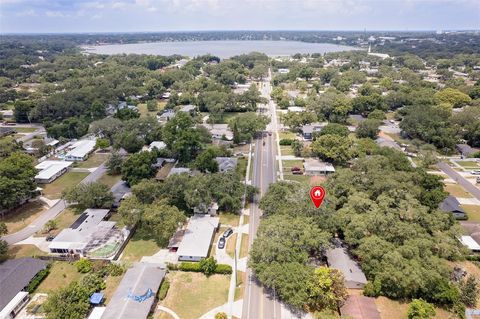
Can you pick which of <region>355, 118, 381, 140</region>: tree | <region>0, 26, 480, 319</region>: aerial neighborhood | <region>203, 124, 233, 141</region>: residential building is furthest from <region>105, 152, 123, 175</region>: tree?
<region>355, 118, 381, 140</region>: tree

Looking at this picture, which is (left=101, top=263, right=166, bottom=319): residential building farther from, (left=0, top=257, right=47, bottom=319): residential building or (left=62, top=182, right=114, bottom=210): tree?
(left=62, top=182, right=114, bottom=210): tree

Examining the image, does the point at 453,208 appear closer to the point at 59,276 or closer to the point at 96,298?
the point at 96,298

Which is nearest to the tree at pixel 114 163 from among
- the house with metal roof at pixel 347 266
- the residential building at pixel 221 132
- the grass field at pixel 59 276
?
the grass field at pixel 59 276

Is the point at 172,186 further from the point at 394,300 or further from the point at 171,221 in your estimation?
the point at 394,300

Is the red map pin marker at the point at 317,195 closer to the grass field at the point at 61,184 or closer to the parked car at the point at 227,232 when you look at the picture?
the parked car at the point at 227,232

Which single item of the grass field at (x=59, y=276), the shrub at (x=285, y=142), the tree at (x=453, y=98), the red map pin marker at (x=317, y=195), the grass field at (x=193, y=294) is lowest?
the grass field at (x=193, y=294)

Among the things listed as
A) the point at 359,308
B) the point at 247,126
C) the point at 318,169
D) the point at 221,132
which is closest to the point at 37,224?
the point at 359,308
